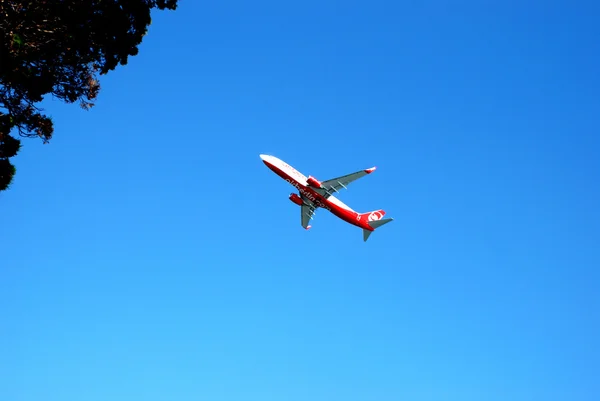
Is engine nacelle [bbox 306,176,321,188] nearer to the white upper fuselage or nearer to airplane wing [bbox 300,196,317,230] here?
the white upper fuselage

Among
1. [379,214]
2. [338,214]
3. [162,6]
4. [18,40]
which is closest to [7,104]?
Answer: [18,40]

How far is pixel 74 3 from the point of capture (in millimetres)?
28625

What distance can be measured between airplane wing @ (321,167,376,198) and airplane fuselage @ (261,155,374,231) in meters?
1.25

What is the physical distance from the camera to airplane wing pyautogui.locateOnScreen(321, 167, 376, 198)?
49906mm

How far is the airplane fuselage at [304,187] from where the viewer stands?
5212cm

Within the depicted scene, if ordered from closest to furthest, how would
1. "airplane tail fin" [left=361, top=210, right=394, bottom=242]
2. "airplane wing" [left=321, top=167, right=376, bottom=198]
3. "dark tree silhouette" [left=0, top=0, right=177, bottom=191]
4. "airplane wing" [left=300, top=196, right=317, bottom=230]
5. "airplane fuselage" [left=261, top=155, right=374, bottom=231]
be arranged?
1. "dark tree silhouette" [left=0, top=0, right=177, bottom=191]
2. "airplane wing" [left=321, top=167, right=376, bottom=198]
3. "airplane fuselage" [left=261, top=155, right=374, bottom=231]
4. "airplane wing" [left=300, top=196, right=317, bottom=230]
5. "airplane tail fin" [left=361, top=210, right=394, bottom=242]

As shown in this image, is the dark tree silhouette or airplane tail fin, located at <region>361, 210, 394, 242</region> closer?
the dark tree silhouette

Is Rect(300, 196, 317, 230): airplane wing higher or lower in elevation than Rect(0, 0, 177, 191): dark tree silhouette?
higher

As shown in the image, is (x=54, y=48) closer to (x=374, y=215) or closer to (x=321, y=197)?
(x=321, y=197)

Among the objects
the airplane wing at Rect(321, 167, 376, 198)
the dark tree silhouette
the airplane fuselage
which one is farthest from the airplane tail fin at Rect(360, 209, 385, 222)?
the dark tree silhouette

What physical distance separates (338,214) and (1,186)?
32.5 metres

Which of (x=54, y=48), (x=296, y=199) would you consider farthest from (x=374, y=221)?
(x=54, y=48)

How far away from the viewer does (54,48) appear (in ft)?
95.9

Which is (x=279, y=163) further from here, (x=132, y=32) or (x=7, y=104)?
(x=7, y=104)
